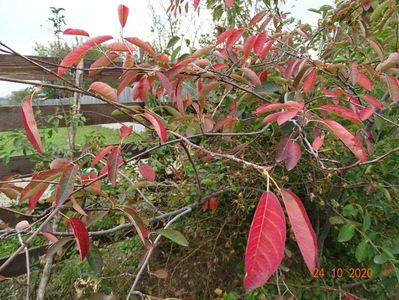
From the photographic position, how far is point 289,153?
0.72 meters

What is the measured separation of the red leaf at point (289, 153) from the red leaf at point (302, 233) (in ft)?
0.91

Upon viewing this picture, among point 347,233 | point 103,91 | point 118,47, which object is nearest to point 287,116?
point 103,91

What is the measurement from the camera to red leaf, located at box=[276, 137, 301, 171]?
0.69 m

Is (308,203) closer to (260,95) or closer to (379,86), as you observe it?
(379,86)

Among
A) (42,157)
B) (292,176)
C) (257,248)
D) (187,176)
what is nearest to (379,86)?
(292,176)

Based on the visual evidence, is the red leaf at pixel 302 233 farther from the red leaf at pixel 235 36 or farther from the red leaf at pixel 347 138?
the red leaf at pixel 235 36

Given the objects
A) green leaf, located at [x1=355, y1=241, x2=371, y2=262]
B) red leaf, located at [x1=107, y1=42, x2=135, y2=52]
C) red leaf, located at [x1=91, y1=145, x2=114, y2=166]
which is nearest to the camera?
red leaf, located at [x1=91, y1=145, x2=114, y2=166]

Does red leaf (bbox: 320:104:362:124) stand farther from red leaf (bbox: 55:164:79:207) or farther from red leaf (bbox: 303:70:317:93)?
red leaf (bbox: 55:164:79:207)

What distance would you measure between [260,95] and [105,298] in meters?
0.79

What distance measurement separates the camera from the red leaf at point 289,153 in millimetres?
694

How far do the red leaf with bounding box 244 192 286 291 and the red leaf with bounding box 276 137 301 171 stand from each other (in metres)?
0.32

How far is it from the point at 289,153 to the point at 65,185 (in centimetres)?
47

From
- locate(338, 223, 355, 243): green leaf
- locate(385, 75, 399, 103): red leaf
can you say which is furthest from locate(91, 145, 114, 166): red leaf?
locate(338, 223, 355, 243): green leaf

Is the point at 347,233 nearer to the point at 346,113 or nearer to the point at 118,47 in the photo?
the point at 346,113
